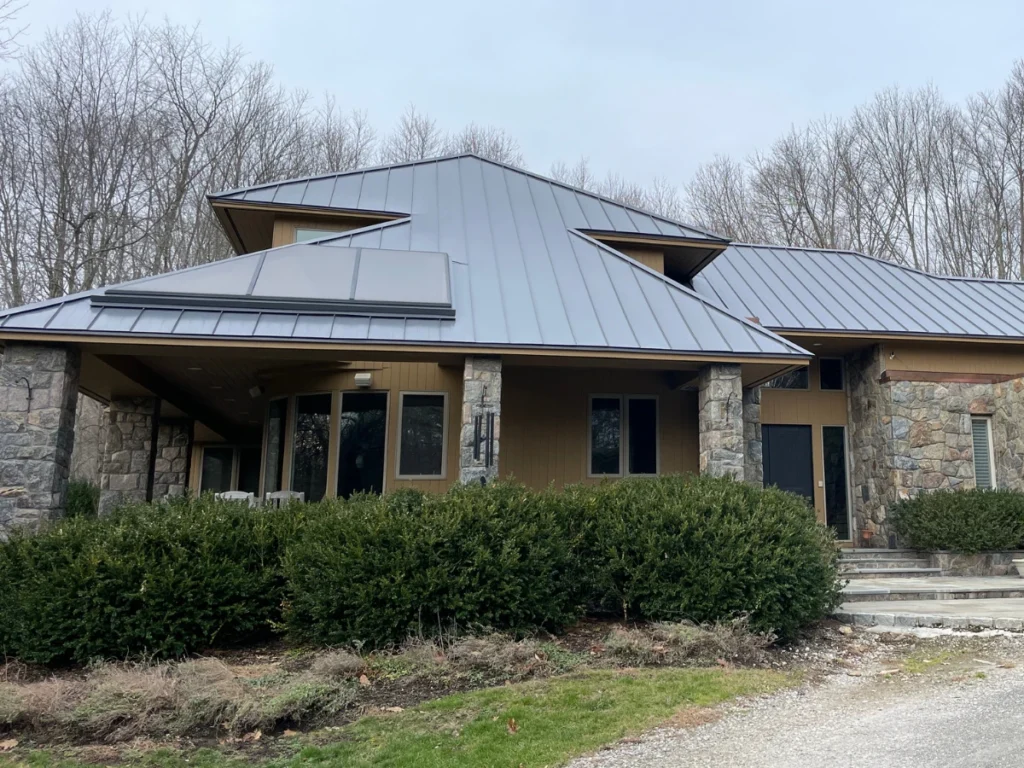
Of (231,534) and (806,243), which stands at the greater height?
(806,243)

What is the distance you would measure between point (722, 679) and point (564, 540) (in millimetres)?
1848

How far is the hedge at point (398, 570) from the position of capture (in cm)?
608

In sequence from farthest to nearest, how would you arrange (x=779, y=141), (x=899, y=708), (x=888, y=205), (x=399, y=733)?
1. (x=779, y=141)
2. (x=888, y=205)
3. (x=899, y=708)
4. (x=399, y=733)

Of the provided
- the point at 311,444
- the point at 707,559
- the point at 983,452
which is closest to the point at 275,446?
the point at 311,444

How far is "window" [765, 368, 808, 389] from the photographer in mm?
13711

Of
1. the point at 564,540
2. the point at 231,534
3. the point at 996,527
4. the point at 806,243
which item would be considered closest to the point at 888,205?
the point at 806,243

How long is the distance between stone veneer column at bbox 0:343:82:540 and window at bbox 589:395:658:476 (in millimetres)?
7146

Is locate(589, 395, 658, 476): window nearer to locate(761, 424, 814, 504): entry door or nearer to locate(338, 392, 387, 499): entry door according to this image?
locate(761, 424, 814, 504): entry door

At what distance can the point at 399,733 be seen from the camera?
4.47 metres

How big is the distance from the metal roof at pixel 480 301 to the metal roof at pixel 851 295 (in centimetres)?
265

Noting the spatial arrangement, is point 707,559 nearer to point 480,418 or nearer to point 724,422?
point 724,422

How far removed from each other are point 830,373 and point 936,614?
700cm

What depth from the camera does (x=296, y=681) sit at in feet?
17.1

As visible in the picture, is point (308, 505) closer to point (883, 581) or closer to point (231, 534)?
Answer: point (231, 534)
